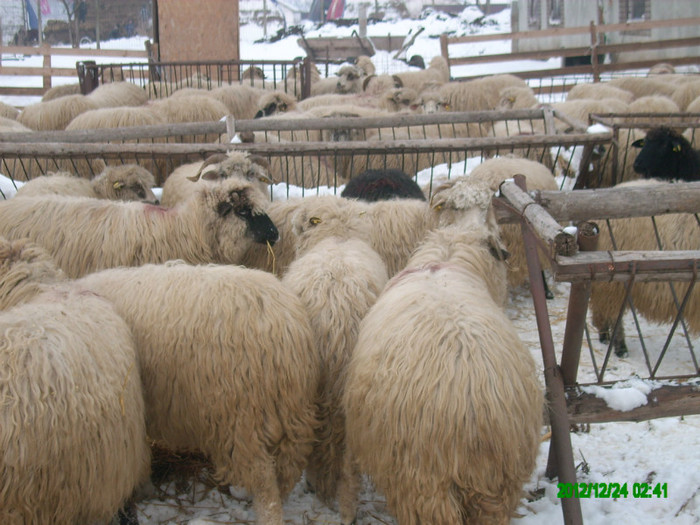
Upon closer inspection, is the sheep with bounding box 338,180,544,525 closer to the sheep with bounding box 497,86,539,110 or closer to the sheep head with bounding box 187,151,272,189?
the sheep head with bounding box 187,151,272,189

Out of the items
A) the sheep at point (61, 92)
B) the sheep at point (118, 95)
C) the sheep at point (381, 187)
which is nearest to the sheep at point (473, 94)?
the sheep at point (118, 95)

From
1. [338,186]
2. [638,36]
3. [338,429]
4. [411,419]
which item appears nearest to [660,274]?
[411,419]

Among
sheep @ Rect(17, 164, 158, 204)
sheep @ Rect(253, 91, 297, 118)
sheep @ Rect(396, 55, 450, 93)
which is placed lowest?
sheep @ Rect(17, 164, 158, 204)

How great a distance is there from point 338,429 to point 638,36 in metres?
22.3

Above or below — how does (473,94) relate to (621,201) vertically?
above

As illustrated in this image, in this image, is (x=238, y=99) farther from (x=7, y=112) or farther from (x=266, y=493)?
(x=266, y=493)

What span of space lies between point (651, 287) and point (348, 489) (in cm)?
295

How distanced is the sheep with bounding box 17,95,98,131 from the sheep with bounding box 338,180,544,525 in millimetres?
8894

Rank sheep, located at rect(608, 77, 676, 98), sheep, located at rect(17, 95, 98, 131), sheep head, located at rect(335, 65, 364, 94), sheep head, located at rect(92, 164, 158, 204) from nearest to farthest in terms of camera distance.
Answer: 1. sheep head, located at rect(92, 164, 158, 204)
2. sheep, located at rect(17, 95, 98, 131)
3. sheep, located at rect(608, 77, 676, 98)
4. sheep head, located at rect(335, 65, 364, 94)

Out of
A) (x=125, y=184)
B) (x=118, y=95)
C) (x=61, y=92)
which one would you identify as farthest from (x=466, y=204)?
(x=61, y=92)

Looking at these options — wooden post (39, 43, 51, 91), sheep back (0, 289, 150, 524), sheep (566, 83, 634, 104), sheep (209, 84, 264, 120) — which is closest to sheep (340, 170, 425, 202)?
sheep back (0, 289, 150, 524)

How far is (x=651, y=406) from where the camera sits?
122 inches

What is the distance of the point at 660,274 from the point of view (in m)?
2.79

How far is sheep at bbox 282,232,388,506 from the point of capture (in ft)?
11.2
